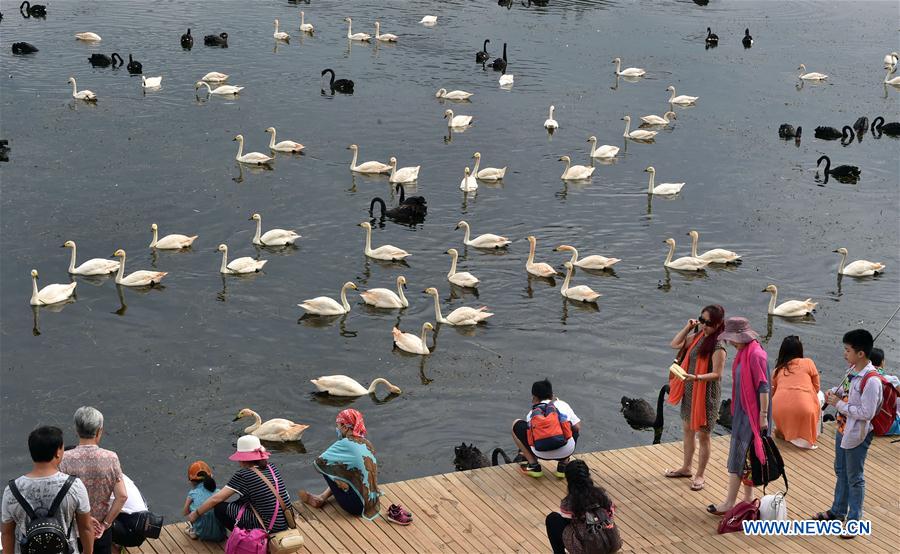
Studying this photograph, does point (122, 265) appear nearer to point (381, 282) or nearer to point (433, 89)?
point (381, 282)

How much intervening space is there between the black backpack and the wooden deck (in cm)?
280

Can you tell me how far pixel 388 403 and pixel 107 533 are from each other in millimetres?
9336

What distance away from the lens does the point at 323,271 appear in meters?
24.8

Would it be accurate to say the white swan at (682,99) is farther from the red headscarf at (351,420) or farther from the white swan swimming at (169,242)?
the red headscarf at (351,420)

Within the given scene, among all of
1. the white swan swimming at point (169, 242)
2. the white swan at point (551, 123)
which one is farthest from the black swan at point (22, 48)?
the white swan at point (551, 123)

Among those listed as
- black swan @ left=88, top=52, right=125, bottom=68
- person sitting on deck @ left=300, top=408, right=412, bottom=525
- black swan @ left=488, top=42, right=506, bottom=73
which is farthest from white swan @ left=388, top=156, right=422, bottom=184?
person sitting on deck @ left=300, top=408, right=412, bottom=525

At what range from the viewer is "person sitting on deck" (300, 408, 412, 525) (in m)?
12.2

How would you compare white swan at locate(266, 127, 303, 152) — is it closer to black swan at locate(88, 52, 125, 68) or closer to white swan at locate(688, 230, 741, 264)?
black swan at locate(88, 52, 125, 68)

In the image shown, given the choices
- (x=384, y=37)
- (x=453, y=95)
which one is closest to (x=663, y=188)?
(x=453, y=95)

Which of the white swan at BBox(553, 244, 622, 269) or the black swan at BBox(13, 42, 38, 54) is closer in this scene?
the white swan at BBox(553, 244, 622, 269)

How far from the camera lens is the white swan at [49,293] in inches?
877

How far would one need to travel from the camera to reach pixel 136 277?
23359mm

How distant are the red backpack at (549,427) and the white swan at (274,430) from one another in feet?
18.2

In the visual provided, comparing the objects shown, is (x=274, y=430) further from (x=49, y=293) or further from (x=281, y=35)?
(x=281, y=35)
